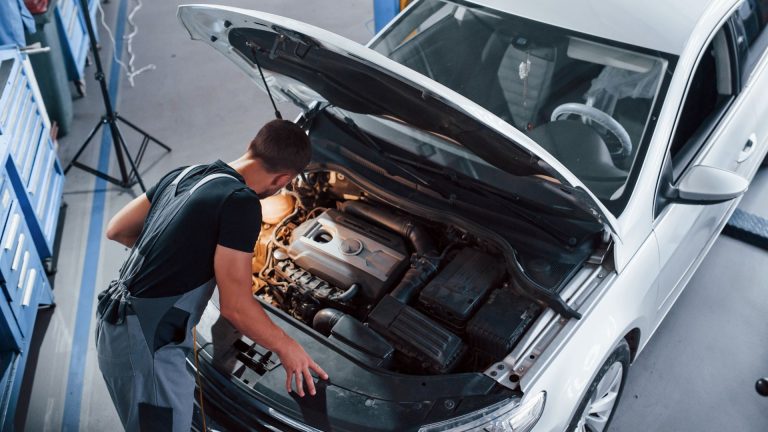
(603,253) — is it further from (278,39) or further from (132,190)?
(132,190)

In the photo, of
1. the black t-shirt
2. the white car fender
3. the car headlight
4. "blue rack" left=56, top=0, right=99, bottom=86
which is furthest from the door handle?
"blue rack" left=56, top=0, right=99, bottom=86

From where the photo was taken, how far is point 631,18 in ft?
8.66

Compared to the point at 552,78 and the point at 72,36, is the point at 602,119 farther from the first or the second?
the point at 72,36

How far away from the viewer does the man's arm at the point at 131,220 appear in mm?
2307

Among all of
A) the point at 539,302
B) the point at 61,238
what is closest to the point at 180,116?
the point at 61,238

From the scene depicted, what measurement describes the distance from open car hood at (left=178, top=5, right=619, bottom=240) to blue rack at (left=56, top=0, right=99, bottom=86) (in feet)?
9.27

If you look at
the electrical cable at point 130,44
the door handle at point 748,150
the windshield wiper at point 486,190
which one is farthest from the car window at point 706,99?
the electrical cable at point 130,44

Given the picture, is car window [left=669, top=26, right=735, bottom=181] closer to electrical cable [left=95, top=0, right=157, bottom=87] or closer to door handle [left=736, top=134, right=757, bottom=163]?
door handle [left=736, top=134, right=757, bottom=163]

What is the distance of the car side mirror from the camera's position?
90.5 inches

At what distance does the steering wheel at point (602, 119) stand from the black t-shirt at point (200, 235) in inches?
52.0

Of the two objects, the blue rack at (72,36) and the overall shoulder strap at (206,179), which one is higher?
the overall shoulder strap at (206,179)

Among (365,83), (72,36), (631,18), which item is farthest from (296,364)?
(72,36)

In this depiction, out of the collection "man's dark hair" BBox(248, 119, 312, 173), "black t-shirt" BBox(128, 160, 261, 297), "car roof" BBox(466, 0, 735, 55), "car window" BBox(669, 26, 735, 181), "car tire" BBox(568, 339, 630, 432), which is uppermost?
"car roof" BBox(466, 0, 735, 55)

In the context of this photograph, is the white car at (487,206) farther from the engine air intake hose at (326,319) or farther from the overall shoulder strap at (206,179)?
the overall shoulder strap at (206,179)
